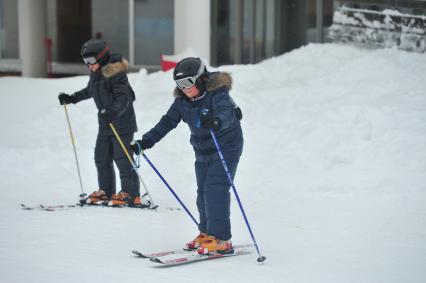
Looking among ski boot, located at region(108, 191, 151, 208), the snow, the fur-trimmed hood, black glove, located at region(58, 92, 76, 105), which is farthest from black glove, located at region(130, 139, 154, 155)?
black glove, located at region(58, 92, 76, 105)

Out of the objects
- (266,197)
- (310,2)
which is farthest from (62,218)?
(310,2)

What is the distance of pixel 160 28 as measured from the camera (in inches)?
920

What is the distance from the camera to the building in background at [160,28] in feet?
56.9

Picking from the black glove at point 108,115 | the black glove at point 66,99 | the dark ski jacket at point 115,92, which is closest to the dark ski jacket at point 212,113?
the black glove at point 108,115

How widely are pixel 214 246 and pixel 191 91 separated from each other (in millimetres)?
1197

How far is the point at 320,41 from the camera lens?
645 inches

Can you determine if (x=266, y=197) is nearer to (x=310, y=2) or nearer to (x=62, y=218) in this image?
(x=62, y=218)

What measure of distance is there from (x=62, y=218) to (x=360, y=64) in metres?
8.02

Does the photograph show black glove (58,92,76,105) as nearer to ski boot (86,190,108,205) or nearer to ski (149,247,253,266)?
ski boot (86,190,108,205)

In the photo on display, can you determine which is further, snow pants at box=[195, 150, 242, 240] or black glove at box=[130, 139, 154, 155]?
black glove at box=[130, 139, 154, 155]

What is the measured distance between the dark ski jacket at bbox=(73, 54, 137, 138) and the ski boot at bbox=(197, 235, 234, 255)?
7.43 feet

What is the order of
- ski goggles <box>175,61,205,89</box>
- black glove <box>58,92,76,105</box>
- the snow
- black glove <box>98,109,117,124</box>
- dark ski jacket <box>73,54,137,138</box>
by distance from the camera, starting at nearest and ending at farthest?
the snow → ski goggles <box>175,61,205,89</box> → black glove <box>98,109,117,124</box> → dark ski jacket <box>73,54,137,138</box> → black glove <box>58,92,76,105</box>

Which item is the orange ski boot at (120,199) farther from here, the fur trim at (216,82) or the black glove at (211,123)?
the black glove at (211,123)

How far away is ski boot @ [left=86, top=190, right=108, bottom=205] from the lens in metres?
7.80
